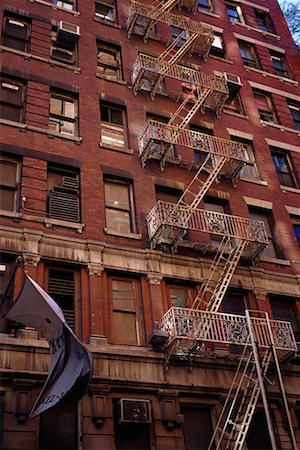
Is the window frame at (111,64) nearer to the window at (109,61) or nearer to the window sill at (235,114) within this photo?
the window at (109,61)

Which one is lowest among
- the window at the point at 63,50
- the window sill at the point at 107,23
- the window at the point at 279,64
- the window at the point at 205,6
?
the window at the point at 63,50

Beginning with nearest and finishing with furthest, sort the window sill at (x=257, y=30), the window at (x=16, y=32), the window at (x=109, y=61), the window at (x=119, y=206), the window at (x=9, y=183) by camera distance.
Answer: the window at (x=9, y=183)
the window at (x=119, y=206)
the window at (x=16, y=32)
the window at (x=109, y=61)
the window sill at (x=257, y=30)

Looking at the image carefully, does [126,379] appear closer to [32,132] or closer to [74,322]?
[74,322]

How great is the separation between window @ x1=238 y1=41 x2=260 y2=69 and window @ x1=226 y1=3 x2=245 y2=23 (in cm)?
205

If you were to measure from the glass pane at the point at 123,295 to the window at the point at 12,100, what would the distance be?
683 cm

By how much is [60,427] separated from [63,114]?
11303 millimetres

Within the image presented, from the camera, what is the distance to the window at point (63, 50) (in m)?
22.2

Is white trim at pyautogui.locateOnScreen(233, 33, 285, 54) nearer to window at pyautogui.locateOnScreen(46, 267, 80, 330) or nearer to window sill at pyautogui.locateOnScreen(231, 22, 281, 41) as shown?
window sill at pyautogui.locateOnScreen(231, 22, 281, 41)

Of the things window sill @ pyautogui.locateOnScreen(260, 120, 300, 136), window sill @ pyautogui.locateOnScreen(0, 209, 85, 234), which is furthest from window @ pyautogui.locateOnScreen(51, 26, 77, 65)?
window sill @ pyautogui.locateOnScreen(260, 120, 300, 136)

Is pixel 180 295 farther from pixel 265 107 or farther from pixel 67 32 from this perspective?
pixel 265 107

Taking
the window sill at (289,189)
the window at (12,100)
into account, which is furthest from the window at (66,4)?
the window sill at (289,189)

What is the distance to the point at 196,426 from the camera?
15.1 metres

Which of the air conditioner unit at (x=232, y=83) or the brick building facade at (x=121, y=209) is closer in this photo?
the brick building facade at (x=121, y=209)

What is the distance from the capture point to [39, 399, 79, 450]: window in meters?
13.1
